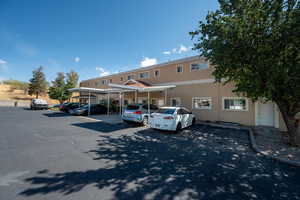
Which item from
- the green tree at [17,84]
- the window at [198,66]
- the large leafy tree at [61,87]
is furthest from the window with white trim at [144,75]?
the green tree at [17,84]

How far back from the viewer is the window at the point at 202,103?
11.9 meters

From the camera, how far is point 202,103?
12.3 m

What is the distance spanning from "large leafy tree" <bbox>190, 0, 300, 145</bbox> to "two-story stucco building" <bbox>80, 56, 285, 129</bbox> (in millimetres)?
3585

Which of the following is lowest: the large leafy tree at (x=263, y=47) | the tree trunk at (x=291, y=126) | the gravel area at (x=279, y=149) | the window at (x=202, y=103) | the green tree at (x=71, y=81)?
the gravel area at (x=279, y=149)

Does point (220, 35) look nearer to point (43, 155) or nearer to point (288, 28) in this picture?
point (288, 28)

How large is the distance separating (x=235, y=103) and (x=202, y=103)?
2.59m

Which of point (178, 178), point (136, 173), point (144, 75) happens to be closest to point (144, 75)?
point (144, 75)

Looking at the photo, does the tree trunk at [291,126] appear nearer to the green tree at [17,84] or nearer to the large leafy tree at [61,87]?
the large leafy tree at [61,87]

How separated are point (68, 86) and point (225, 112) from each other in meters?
31.3

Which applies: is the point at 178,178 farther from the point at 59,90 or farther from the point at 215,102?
the point at 59,90

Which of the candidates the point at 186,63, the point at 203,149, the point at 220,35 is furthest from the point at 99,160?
the point at 186,63

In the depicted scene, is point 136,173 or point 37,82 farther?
point 37,82

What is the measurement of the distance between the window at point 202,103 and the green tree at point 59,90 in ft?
92.4

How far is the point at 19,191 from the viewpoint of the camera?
2.66 m
